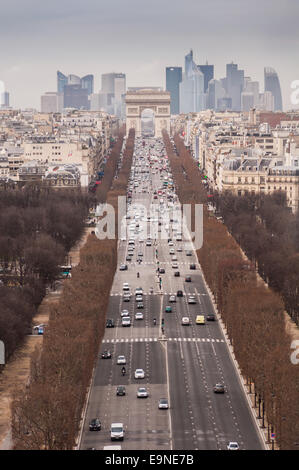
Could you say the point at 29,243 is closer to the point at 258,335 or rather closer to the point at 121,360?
the point at 121,360

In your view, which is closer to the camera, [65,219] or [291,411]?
[291,411]

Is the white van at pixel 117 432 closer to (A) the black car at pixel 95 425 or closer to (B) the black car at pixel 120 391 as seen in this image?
(A) the black car at pixel 95 425

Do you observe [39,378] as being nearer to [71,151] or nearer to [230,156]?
[230,156]

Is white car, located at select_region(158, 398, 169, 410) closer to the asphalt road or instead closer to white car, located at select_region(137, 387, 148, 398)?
the asphalt road

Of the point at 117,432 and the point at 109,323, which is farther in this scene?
the point at 109,323

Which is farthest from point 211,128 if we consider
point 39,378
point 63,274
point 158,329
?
point 39,378

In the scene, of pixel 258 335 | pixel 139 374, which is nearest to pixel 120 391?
pixel 139 374
